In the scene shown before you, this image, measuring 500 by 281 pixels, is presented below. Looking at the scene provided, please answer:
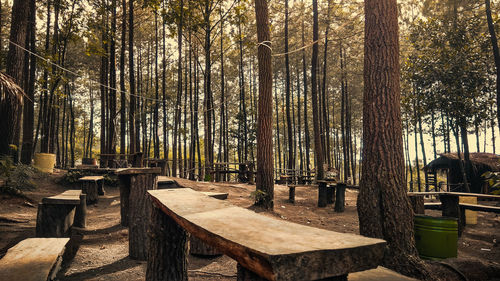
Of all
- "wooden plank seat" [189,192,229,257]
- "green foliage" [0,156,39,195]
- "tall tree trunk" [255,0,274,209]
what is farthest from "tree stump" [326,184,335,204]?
"green foliage" [0,156,39,195]

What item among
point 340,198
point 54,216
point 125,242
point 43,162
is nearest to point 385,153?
point 125,242

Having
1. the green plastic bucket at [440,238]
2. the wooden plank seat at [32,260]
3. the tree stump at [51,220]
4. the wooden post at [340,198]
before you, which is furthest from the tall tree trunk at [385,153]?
the wooden post at [340,198]

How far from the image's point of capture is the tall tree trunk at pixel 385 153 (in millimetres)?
3426

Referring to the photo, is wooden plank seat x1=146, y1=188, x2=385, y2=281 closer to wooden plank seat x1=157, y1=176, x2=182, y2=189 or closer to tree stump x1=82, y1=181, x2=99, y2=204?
wooden plank seat x1=157, y1=176, x2=182, y2=189

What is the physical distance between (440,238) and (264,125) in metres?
4.42

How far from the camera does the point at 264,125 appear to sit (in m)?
7.16

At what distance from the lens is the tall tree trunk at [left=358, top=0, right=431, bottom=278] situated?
3426 millimetres

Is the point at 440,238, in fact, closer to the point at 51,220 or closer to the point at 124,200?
the point at 124,200

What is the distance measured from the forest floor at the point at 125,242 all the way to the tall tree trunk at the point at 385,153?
0.63m

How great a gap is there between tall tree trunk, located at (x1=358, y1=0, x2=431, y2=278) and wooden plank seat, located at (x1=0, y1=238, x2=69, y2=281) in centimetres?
340

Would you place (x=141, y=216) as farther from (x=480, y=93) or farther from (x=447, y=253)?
(x=480, y=93)

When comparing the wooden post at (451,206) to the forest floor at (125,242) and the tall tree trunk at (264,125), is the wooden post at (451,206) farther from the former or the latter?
the tall tree trunk at (264,125)

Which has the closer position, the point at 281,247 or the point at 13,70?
the point at 281,247

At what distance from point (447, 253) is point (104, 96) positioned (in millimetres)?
21185
